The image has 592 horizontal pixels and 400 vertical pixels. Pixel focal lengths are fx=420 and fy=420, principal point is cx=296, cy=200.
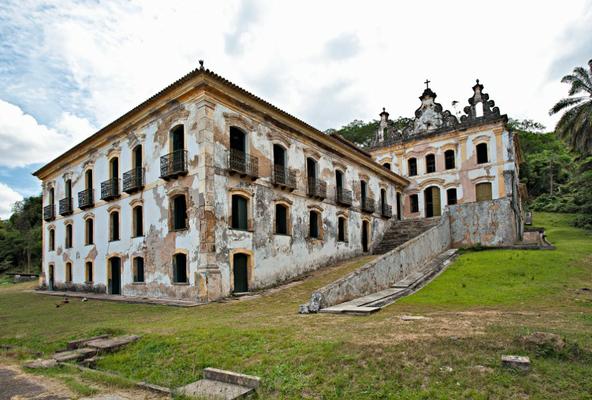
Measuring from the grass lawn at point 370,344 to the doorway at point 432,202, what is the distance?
59.0 ft

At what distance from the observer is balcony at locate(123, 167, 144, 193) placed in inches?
722

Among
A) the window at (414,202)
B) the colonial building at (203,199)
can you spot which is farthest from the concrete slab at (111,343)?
the window at (414,202)

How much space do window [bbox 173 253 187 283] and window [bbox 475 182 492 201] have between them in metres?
21.8

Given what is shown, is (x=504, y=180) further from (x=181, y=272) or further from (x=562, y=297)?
(x=181, y=272)

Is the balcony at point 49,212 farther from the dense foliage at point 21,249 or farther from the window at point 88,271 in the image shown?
the dense foliage at point 21,249

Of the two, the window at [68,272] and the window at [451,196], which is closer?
the window at [68,272]

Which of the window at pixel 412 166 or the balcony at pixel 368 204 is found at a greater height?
the window at pixel 412 166

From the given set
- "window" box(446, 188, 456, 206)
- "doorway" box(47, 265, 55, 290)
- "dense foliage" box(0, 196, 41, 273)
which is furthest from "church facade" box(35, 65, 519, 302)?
"dense foliage" box(0, 196, 41, 273)

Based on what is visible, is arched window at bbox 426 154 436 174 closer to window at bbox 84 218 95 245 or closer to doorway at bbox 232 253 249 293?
doorway at bbox 232 253 249 293

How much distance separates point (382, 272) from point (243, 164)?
6.86m

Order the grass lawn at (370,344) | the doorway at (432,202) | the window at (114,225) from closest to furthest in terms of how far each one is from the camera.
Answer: the grass lawn at (370,344), the window at (114,225), the doorway at (432,202)

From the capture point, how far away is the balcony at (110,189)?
20062 millimetres

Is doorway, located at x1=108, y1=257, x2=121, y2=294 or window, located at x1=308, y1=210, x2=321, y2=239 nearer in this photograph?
doorway, located at x1=108, y1=257, x2=121, y2=294

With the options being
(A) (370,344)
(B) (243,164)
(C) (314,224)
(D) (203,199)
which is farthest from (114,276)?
(A) (370,344)
